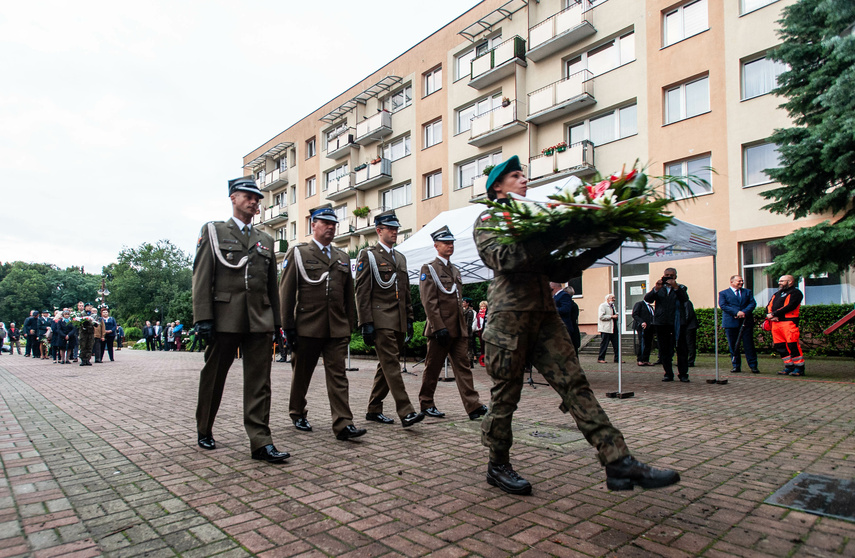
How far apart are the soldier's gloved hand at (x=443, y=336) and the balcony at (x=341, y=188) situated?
3083 centimetres

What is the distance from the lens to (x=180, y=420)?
635cm

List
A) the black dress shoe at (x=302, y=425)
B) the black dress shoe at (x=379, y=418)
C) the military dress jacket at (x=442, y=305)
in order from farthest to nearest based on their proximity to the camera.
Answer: the military dress jacket at (x=442, y=305), the black dress shoe at (x=379, y=418), the black dress shoe at (x=302, y=425)

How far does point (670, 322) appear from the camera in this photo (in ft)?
32.7

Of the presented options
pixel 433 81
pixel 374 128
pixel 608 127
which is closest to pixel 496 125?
pixel 608 127

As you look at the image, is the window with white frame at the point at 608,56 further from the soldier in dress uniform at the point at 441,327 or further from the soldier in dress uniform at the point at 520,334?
the soldier in dress uniform at the point at 520,334

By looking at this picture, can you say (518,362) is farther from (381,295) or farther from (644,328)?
(644,328)

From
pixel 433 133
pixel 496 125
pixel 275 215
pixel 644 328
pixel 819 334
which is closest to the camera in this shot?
pixel 644 328

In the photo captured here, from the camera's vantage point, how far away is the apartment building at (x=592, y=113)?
58.6ft

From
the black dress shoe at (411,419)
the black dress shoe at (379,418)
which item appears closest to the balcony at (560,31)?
the black dress shoe at (379,418)

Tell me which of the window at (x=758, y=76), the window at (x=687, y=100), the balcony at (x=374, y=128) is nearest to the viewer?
the window at (x=758, y=76)

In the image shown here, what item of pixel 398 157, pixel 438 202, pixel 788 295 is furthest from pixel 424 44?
pixel 788 295

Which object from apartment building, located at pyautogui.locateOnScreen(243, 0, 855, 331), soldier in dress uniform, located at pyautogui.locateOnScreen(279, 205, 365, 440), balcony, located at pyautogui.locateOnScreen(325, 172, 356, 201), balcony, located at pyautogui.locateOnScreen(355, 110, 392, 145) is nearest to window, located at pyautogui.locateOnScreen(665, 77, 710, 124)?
apartment building, located at pyautogui.locateOnScreen(243, 0, 855, 331)

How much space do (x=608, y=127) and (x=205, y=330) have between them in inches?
827

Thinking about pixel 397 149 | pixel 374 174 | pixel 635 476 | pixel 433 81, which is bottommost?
pixel 635 476
